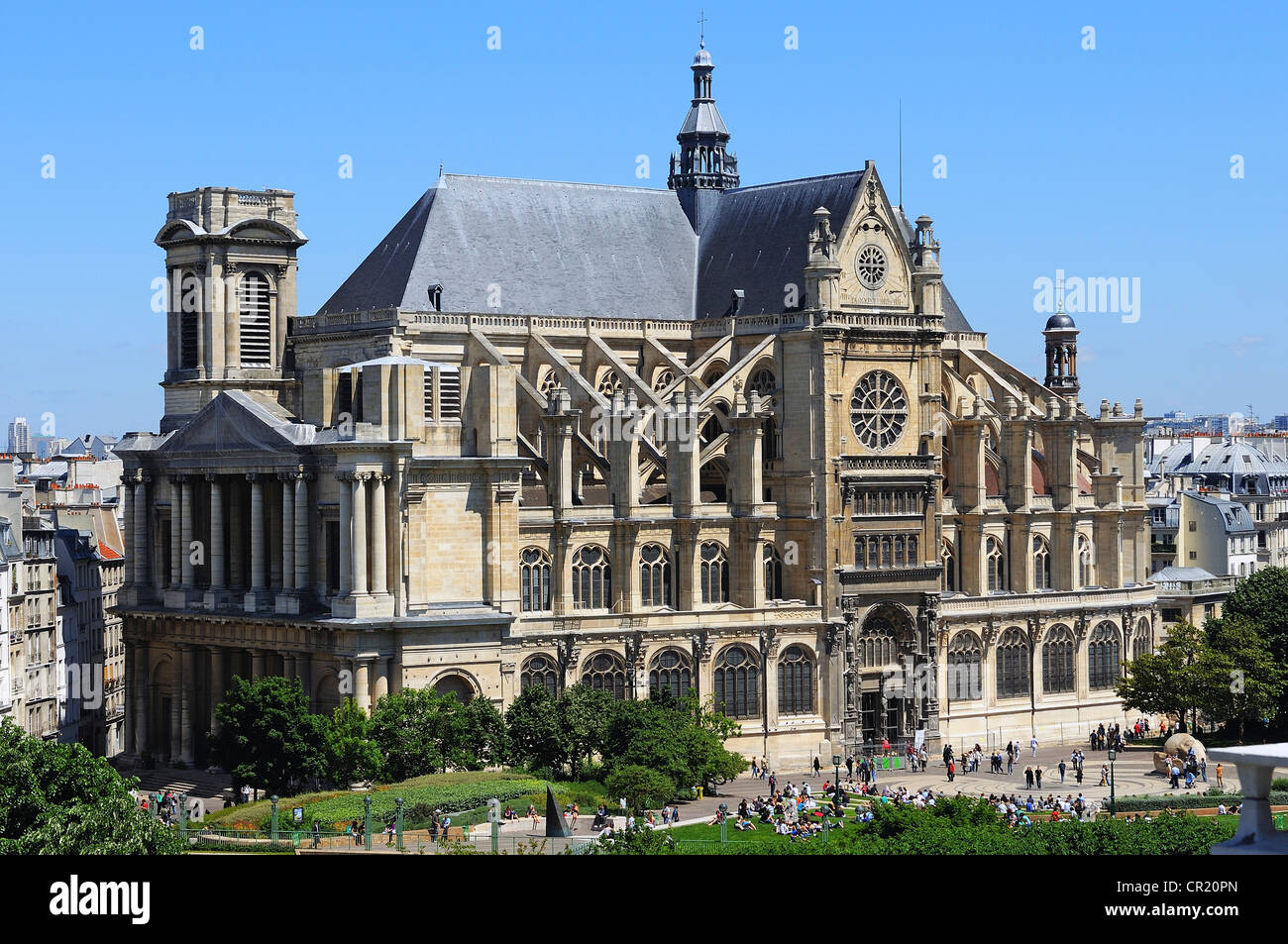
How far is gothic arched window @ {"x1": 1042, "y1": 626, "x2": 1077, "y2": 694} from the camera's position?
124 meters

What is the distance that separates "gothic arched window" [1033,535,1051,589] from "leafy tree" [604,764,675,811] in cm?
4077

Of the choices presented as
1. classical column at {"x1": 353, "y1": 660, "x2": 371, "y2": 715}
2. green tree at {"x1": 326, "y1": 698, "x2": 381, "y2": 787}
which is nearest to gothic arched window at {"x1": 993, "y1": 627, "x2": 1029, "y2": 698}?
classical column at {"x1": 353, "y1": 660, "x2": 371, "y2": 715}

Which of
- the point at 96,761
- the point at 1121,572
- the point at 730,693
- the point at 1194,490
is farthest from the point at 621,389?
the point at 1194,490

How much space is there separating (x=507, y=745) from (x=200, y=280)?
99.7 ft

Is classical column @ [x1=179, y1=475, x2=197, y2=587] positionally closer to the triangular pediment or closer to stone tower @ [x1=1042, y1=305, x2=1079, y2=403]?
the triangular pediment

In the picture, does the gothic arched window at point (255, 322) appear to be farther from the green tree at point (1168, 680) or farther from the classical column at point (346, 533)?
the green tree at point (1168, 680)

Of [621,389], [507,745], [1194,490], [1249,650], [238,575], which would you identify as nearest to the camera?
[507,745]

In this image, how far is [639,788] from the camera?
9056 cm

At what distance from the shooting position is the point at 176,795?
96.1m

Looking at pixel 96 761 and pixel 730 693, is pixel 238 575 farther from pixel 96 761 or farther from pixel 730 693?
pixel 96 761

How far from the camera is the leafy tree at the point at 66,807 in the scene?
65.6 meters

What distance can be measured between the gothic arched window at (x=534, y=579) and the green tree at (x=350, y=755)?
15.2 m
